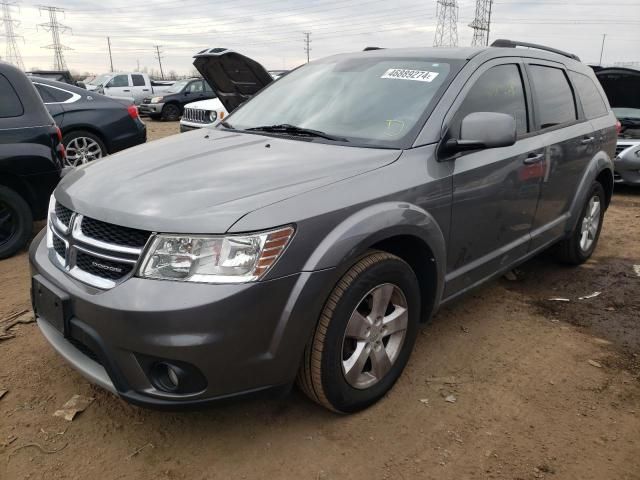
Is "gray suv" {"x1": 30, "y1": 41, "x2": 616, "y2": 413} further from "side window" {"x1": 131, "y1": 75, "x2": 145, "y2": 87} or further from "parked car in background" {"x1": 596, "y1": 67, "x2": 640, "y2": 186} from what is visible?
"side window" {"x1": 131, "y1": 75, "x2": 145, "y2": 87}

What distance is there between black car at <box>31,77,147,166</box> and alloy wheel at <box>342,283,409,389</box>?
254 inches

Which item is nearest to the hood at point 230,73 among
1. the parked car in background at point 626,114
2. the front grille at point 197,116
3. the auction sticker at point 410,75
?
the auction sticker at point 410,75

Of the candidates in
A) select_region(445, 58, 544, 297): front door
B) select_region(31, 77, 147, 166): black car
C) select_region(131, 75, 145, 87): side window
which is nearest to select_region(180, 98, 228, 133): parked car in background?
select_region(31, 77, 147, 166): black car

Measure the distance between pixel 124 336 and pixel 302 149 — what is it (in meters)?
1.26

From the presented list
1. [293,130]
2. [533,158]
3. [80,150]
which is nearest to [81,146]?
[80,150]

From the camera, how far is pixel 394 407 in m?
2.69

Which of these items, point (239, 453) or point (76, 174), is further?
point (76, 174)

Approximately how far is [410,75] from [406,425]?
6.24 feet

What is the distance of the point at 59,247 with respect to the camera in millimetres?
2527

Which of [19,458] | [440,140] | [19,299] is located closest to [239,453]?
[19,458]

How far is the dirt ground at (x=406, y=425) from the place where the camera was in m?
2.28

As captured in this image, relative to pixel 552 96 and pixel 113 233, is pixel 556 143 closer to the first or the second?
pixel 552 96

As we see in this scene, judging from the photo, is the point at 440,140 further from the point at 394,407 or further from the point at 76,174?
the point at 76,174

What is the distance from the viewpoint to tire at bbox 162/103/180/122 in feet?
65.4
